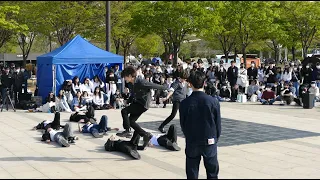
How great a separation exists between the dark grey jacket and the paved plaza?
109 centimetres

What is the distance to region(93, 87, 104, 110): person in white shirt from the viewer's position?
17.0 meters

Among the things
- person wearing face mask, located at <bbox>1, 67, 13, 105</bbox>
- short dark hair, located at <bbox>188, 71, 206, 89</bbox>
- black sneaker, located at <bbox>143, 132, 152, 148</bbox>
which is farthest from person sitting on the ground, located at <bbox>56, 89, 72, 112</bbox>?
short dark hair, located at <bbox>188, 71, 206, 89</bbox>

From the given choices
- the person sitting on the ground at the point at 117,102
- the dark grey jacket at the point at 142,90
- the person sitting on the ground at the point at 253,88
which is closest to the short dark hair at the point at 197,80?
the dark grey jacket at the point at 142,90

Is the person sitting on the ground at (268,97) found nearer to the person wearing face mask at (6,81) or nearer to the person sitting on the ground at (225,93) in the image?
the person sitting on the ground at (225,93)

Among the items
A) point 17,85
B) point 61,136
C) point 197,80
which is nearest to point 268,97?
point 17,85

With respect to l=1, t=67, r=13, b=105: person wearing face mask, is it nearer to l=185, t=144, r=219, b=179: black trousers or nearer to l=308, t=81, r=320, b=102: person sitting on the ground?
l=308, t=81, r=320, b=102: person sitting on the ground

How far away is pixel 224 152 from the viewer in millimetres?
8969

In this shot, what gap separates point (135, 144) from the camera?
8617 millimetres

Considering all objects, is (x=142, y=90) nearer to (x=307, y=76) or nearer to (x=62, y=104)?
(x=62, y=104)

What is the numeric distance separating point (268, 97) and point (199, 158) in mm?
14592

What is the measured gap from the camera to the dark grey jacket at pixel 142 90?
8172mm

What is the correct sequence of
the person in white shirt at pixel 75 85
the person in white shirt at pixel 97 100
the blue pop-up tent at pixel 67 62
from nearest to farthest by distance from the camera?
the person in white shirt at pixel 97 100
the person in white shirt at pixel 75 85
the blue pop-up tent at pixel 67 62

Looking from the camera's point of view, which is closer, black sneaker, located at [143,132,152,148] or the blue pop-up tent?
black sneaker, located at [143,132,152,148]

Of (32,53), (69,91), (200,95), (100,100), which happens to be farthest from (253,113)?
(32,53)
